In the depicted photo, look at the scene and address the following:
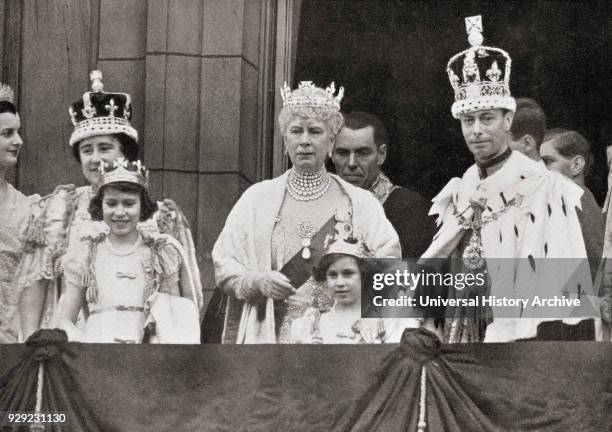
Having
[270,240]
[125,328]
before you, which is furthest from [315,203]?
[125,328]

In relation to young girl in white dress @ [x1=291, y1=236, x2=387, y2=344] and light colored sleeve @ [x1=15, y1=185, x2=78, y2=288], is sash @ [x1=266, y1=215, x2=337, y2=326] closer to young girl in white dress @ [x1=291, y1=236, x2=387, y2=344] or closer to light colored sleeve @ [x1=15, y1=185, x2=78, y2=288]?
young girl in white dress @ [x1=291, y1=236, x2=387, y2=344]

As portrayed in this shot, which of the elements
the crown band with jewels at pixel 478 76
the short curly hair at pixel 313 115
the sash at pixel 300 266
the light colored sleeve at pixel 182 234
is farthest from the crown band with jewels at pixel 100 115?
the crown band with jewels at pixel 478 76

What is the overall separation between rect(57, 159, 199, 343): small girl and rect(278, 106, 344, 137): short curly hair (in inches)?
30.8

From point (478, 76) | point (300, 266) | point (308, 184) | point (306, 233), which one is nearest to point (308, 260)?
point (300, 266)

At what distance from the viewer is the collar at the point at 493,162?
13.8 metres

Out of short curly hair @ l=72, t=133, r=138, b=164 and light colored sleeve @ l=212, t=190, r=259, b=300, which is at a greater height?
short curly hair @ l=72, t=133, r=138, b=164

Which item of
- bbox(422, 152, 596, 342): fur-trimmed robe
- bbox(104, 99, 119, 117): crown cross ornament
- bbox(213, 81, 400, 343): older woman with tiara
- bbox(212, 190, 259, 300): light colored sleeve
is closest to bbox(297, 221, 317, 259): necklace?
bbox(213, 81, 400, 343): older woman with tiara

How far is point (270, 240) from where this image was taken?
45.1 ft

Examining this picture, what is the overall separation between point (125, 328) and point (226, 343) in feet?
1.71

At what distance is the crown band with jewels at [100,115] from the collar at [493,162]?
1.85 meters

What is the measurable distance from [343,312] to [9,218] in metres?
2.03

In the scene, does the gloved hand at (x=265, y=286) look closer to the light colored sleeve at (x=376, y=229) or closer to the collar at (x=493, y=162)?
the light colored sleeve at (x=376, y=229)

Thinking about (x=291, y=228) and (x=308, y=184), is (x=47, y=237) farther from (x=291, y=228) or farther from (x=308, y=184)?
(x=308, y=184)

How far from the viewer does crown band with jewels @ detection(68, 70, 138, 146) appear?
46.2ft
